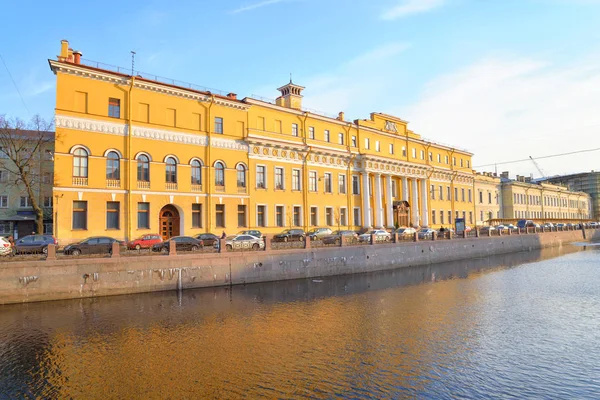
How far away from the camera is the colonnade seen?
1837 inches

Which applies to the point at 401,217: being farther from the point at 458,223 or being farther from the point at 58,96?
the point at 58,96

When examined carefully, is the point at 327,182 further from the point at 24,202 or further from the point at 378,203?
the point at 24,202

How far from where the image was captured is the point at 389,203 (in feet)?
164

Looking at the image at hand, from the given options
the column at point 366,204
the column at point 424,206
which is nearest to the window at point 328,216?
the column at point 366,204

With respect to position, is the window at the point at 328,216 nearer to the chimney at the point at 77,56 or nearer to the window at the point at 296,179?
the window at the point at 296,179

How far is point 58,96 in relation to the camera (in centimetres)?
2773

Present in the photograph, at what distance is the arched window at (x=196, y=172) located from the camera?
33.8 meters

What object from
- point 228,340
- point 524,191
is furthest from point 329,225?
point 524,191

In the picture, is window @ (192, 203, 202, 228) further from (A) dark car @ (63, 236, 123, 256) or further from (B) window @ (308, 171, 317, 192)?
(B) window @ (308, 171, 317, 192)

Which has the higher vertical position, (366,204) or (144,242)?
(366,204)

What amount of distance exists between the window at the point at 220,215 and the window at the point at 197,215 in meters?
1.47

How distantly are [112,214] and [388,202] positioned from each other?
3234 centimetres

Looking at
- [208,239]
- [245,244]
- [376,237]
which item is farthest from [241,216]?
[376,237]

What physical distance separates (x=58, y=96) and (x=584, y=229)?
86.5m
